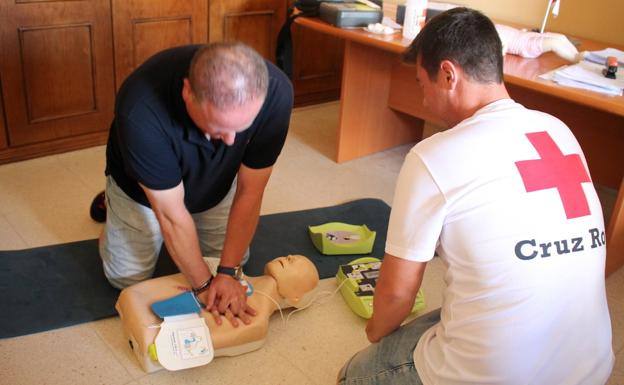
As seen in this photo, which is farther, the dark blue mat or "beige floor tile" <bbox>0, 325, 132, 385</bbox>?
the dark blue mat

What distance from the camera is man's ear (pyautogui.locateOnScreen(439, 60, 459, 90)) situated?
3.91 feet

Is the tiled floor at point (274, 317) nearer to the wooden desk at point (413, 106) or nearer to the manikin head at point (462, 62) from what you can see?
the wooden desk at point (413, 106)

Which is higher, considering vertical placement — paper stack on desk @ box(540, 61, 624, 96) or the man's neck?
the man's neck

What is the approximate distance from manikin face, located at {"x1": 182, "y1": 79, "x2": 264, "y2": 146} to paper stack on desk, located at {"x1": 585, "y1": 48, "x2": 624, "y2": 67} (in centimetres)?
139

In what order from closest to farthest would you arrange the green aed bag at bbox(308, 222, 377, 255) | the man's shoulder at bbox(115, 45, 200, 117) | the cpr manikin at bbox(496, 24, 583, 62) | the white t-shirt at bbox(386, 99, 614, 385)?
the white t-shirt at bbox(386, 99, 614, 385) → the man's shoulder at bbox(115, 45, 200, 117) → the green aed bag at bbox(308, 222, 377, 255) → the cpr manikin at bbox(496, 24, 583, 62)

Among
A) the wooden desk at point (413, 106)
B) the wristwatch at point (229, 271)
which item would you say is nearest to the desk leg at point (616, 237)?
the wooden desk at point (413, 106)

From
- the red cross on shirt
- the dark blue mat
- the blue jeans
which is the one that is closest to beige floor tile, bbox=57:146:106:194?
the dark blue mat

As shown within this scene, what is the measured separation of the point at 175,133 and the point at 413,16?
3.95 feet

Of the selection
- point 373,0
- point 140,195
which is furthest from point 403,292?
point 373,0

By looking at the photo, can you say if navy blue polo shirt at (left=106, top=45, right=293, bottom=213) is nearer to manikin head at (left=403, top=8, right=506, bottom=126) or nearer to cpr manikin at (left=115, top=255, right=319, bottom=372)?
cpr manikin at (left=115, top=255, right=319, bottom=372)

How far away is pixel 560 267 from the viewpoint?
1.08 meters

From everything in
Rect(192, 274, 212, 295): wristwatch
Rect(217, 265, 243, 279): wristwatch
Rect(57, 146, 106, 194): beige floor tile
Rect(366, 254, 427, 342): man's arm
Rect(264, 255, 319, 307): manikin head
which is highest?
Answer: Rect(366, 254, 427, 342): man's arm

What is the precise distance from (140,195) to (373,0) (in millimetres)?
1475

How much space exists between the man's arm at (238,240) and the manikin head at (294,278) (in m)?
0.12
